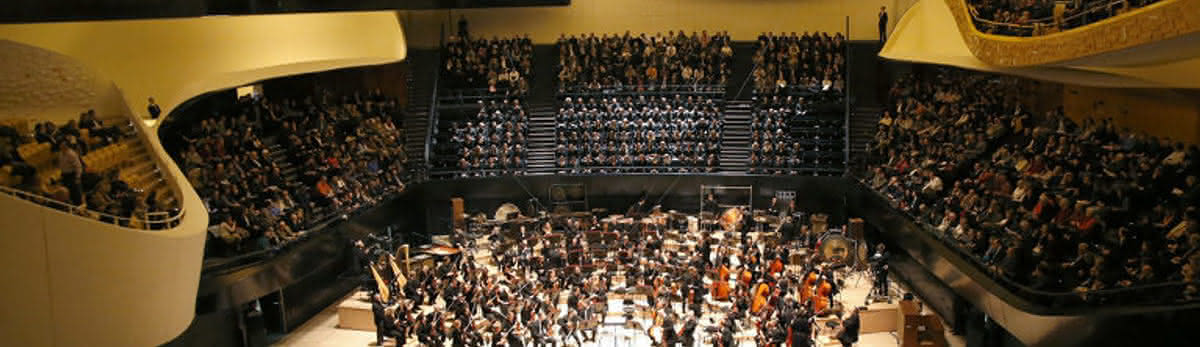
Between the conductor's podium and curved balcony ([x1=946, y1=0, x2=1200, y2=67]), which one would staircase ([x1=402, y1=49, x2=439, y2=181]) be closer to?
the conductor's podium

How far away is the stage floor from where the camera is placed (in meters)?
19.5

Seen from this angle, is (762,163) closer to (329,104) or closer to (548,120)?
(548,120)

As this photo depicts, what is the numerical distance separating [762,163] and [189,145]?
15.9 m

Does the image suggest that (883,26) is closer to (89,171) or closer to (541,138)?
(541,138)

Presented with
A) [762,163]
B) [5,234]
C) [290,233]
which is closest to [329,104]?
[290,233]

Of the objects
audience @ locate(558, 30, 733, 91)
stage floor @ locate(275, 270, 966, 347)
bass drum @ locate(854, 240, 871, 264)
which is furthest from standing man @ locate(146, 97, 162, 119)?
bass drum @ locate(854, 240, 871, 264)

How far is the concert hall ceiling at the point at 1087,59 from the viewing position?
48.6 feet

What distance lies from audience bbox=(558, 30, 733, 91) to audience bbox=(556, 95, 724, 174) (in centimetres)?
109

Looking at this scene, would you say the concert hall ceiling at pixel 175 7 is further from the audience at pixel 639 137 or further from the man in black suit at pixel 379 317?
the audience at pixel 639 137

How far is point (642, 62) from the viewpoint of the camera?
107 ft

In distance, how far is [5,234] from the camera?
11.8 m

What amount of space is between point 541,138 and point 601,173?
2.70m

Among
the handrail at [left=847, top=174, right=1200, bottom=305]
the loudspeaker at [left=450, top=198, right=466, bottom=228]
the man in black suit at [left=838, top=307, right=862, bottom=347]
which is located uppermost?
the handrail at [left=847, top=174, right=1200, bottom=305]

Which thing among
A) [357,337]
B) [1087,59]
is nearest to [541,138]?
[357,337]
